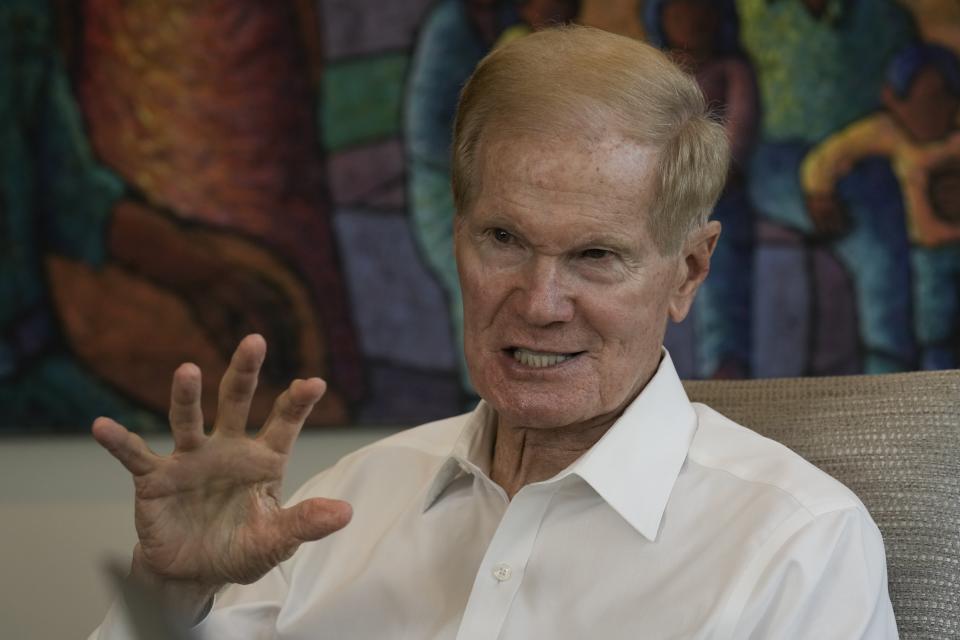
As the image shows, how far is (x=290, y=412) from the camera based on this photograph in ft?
4.09

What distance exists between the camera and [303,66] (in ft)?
8.07

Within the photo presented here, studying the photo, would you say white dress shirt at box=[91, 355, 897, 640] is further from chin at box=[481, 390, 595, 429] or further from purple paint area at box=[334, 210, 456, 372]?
purple paint area at box=[334, 210, 456, 372]

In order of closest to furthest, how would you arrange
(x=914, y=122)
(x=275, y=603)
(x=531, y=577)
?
(x=531, y=577) < (x=275, y=603) < (x=914, y=122)

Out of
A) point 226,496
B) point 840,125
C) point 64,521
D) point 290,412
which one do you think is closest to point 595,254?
point 290,412

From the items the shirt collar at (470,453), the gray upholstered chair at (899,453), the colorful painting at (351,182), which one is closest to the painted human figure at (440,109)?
the colorful painting at (351,182)

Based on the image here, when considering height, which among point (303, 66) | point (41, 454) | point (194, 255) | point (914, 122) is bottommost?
point (41, 454)

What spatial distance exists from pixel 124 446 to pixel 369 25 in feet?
4.85

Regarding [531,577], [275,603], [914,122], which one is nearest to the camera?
[531,577]

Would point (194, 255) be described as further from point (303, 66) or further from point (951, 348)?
point (951, 348)

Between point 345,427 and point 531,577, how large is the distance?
1212mm

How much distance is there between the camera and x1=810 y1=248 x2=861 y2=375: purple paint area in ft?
8.07

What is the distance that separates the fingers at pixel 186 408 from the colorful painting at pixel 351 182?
1251mm

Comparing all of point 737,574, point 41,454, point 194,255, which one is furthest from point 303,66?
point 737,574

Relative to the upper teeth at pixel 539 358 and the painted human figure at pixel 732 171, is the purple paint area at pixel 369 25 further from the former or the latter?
the upper teeth at pixel 539 358
